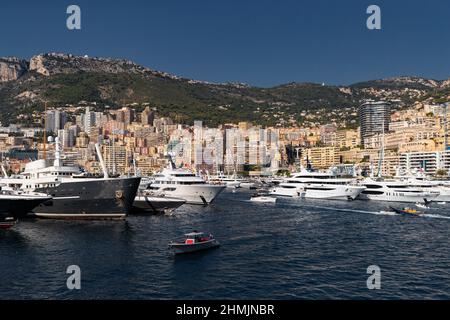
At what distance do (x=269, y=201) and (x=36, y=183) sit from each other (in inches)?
1825

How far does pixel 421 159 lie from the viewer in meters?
186

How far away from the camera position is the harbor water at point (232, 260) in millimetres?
25047

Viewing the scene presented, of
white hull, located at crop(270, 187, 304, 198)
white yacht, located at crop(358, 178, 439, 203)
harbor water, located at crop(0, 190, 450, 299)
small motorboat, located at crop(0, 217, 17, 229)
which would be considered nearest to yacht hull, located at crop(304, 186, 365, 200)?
white yacht, located at crop(358, 178, 439, 203)

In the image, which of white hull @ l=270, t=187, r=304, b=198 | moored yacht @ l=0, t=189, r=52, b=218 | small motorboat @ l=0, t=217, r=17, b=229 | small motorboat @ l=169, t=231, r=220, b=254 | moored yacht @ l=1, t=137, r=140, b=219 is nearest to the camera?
small motorboat @ l=169, t=231, r=220, b=254

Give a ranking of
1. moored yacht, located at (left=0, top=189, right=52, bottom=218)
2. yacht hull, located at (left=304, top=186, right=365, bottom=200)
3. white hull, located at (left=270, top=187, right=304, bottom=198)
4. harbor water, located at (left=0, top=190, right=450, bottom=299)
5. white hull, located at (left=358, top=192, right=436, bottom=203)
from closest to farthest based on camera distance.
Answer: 1. harbor water, located at (left=0, top=190, right=450, bottom=299)
2. moored yacht, located at (left=0, top=189, right=52, bottom=218)
3. white hull, located at (left=358, top=192, right=436, bottom=203)
4. yacht hull, located at (left=304, top=186, right=365, bottom=200)
5. white hull, located at (left=270, top=187, right=304, bottom=198)

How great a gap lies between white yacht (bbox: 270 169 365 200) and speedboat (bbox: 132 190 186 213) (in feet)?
136

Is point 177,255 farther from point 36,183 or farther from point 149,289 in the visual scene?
point 36,183

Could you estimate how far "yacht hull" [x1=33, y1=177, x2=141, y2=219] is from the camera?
49.7 m

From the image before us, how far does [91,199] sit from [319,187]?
5967 cm

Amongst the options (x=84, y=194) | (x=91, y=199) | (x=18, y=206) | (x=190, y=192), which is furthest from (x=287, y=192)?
(x=18, y=206)

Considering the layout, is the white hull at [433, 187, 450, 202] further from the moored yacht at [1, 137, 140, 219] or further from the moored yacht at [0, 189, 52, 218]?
the moored yacht at [0, 189, 52, 218]

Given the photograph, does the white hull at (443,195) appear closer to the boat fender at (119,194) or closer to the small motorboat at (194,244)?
the boat fender at (119,194)

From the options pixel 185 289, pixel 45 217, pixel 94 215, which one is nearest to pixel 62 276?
pixel 185 289

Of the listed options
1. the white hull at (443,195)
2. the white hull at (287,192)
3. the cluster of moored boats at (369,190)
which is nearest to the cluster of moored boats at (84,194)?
the cluster of moored boats at (369,190)
